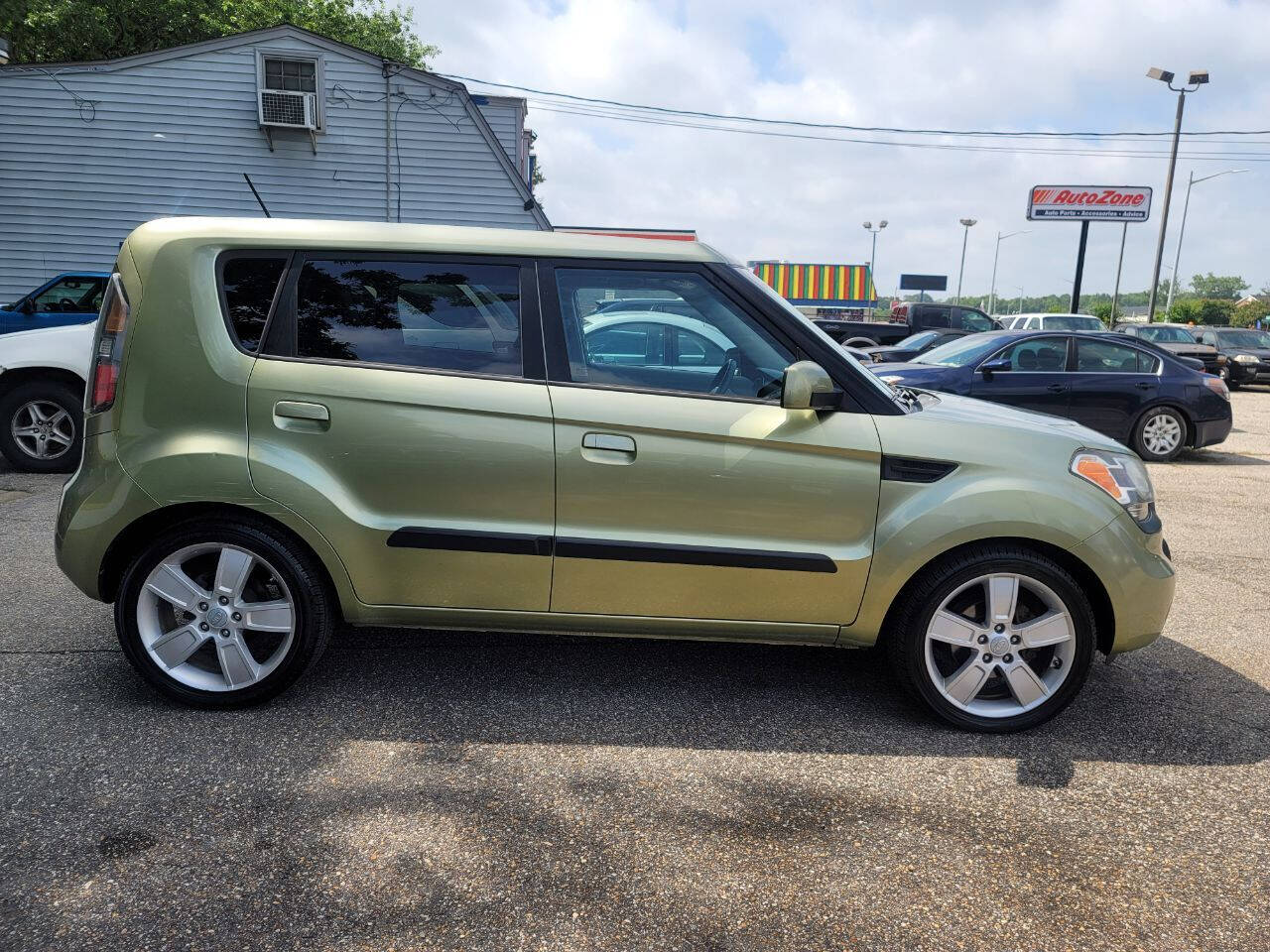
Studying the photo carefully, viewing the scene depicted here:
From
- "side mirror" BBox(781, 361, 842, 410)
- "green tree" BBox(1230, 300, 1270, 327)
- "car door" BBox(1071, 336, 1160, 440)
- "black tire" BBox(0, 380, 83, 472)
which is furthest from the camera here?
"green tree" BBox(1230, 300, 1270, 327)

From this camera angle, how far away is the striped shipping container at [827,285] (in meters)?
32.4

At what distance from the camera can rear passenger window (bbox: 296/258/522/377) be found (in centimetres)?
323

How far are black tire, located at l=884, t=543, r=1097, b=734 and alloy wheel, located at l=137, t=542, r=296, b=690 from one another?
220 cm

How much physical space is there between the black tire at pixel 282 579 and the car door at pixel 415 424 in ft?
0.52

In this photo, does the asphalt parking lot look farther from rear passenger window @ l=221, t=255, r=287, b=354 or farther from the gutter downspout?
the gutter downspout

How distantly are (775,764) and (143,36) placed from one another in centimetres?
3610

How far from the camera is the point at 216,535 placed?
3184 mm

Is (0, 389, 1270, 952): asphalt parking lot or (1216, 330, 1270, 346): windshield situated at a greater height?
(1216, 330, 1270, 346): windshield

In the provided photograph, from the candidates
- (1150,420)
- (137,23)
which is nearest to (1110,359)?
(1150,420)

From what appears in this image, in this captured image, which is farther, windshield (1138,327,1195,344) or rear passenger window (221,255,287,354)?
windshield (1138,327,1195,344)

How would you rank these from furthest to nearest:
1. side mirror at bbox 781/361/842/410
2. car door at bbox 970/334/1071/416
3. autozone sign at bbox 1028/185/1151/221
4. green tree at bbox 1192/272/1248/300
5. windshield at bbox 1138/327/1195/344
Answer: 1. green tree at bbox 1192/272/1248/300
2. autozone sign at bbox 1028/185/1151/221
3. windshield at bbox 1138/327/1195/344
4. car door at bbox 970/334/1071/416
5. side mirror at bbox 781/361/842/410

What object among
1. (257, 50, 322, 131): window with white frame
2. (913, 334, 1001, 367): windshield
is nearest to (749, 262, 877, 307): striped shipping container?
(257, 50, 322, 131): window with white frame

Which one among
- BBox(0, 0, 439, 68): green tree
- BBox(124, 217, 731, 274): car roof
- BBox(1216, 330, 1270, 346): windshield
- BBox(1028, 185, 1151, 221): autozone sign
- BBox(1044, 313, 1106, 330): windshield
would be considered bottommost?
BBox(1216, 330, 1270, 346): windshield

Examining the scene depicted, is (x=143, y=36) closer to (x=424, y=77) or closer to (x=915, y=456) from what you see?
(x=424, y=77)
